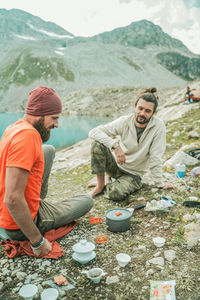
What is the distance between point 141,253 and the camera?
11.2ft

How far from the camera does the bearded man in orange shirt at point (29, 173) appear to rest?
2.63 m

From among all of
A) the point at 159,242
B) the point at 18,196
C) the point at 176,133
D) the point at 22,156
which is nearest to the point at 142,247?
the point at 159,242

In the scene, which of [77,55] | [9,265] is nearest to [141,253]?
[9,265]

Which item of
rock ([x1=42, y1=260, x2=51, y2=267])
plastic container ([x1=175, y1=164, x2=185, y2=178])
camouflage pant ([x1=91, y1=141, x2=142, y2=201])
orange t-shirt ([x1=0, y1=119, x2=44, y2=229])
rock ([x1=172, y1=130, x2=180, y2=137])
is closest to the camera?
orange t-shirt ([x1=0, y1=119, x2=44, y2=229])

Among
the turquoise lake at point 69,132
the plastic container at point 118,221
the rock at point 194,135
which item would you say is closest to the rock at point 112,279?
the plastic container at point 118,221

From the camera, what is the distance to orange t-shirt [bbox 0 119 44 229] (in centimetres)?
262

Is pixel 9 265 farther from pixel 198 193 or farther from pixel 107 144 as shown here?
pixel 198 193

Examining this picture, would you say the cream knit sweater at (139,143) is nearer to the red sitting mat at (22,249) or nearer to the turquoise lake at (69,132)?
the red sitting mat at (22,249)

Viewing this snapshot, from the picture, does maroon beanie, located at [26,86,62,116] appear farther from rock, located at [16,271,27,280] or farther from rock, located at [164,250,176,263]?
rock, located at [164,250,176,263]

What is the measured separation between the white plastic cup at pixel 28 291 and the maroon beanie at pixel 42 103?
201cm

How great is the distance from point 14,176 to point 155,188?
12.0ft

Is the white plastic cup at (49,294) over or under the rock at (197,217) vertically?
under

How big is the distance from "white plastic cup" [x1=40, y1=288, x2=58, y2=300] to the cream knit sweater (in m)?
3.10

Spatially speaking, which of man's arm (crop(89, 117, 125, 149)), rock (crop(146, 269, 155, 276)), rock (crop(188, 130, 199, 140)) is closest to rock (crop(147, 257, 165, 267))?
rock (crop(146, 269, 155, 276))
